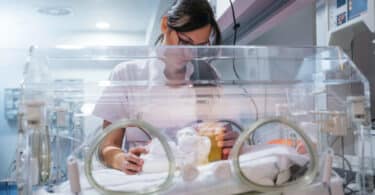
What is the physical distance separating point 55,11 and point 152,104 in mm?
3673

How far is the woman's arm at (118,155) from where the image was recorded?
27.5 inches

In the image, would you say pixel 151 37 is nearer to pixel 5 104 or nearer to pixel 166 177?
pixel 5 104

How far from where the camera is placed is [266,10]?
1.69 meters

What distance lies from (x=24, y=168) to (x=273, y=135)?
0.47m

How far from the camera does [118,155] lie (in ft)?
2.39

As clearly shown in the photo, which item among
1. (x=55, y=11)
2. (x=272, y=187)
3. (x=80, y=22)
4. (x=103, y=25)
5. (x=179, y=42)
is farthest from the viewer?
(x=103, y=25)

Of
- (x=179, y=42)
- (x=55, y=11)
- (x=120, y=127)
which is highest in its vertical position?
(x=55, y=11)

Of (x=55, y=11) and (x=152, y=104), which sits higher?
(x=55, y=11)

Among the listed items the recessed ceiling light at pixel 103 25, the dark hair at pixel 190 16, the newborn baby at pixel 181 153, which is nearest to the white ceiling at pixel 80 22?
the recessed ceiling light at pixel 103 25

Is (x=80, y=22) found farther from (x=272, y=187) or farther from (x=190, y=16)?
(x=272, y=187)

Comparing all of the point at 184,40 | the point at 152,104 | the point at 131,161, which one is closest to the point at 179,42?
the point at 184,40

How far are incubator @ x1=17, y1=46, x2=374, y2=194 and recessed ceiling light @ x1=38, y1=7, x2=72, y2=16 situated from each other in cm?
338

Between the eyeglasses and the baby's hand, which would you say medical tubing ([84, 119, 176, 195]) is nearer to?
the baby's hand

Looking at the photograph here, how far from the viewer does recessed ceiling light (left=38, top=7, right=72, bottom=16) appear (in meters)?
3.95
